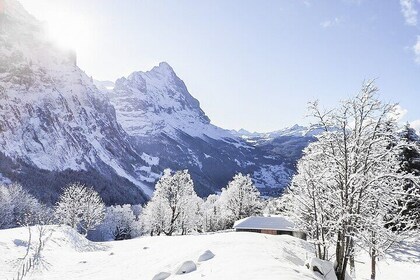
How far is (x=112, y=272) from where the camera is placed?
22.8 meters

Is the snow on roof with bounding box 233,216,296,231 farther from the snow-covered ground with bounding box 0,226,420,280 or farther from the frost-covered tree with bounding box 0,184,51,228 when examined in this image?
the frost-covered tree with bounding box 0,184,51,228

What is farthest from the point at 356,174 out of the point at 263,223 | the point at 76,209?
the point at 76,209

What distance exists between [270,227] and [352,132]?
160 ft

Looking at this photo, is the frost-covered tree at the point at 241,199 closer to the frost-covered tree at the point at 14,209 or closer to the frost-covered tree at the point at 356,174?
the frost-covered tree at the point at 14,209

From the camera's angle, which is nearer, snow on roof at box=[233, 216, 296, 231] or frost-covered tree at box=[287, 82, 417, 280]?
frost-covered tree at box=[287, 82, 417, 280]

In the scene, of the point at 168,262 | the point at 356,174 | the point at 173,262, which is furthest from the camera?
→ the point at 168,262

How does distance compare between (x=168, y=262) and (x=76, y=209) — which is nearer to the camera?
(x=168, y=262)

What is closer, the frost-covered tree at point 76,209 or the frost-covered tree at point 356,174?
the frost-covered tree at point 356,174

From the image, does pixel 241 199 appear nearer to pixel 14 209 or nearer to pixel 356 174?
pixel 356 174

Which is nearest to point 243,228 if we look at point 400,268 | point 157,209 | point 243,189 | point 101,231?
point 243,189

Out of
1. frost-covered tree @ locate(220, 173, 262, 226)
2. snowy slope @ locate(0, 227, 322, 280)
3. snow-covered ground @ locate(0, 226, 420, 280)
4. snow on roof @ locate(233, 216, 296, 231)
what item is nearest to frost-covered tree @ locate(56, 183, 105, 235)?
snow on roof @ locate(233, 216, 296, 231)

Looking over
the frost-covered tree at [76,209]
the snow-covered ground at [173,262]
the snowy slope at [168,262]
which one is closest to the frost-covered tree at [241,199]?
the frost-covered tree at [76,209]

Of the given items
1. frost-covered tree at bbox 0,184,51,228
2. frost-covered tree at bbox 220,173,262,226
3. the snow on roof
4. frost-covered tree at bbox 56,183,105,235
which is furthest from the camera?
frost-covered tree at bbox 0,184,51,228

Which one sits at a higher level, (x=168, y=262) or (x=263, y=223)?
(x=263, y=223)
